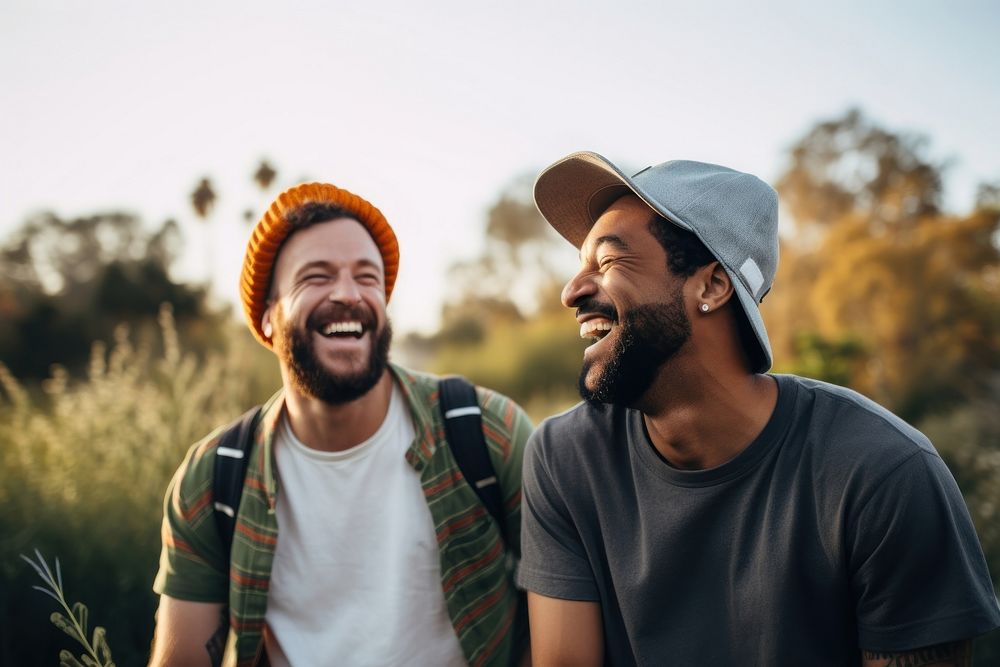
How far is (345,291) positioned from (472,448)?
2.50 ft

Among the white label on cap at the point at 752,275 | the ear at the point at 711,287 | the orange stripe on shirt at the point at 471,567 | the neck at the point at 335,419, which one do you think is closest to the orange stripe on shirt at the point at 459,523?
Answer: the orange stripe on shirt at the point at 471,567

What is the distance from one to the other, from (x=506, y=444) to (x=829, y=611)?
4.15ft

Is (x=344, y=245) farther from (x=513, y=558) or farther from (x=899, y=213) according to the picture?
(x=899, y=213)

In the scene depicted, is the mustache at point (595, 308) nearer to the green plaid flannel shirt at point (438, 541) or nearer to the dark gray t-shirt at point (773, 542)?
the dark gray t-shirt at point (773, 542)

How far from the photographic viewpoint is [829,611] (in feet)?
6.62

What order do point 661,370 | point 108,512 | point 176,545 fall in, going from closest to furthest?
point 661,370 → point 176,545 → point 108,512

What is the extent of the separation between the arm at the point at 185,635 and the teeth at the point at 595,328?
5.48 ft

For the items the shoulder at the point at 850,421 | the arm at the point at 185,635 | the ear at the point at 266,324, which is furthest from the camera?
the ear at the point at 266,324

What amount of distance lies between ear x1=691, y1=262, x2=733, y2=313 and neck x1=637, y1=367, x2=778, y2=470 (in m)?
0.19

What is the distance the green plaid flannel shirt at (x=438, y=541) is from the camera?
273 centimetres

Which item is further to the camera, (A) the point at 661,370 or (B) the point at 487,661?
(B) the point at 487,661

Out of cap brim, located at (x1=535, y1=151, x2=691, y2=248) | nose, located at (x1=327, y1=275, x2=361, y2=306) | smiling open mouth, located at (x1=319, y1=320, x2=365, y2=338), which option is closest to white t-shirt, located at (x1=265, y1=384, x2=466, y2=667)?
smiling open mouth, located at (x1=319, y1=320, x2=365, y2=338)

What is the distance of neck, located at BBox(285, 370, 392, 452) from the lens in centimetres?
290

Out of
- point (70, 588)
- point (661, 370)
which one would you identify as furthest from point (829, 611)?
point (70, 588)
